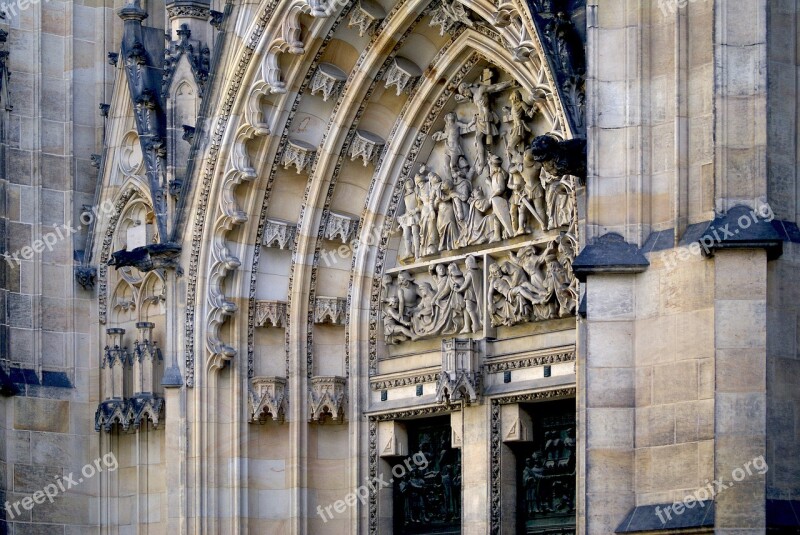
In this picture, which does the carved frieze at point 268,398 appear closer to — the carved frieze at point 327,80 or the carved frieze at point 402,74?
the carved frieze at point 327,80

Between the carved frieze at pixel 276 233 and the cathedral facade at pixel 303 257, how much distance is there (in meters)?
0.05

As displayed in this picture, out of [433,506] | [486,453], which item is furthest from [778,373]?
[433,506]

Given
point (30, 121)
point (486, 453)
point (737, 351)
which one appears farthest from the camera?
point (30, 121)

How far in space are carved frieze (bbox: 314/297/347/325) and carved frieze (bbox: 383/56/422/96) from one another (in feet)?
7.74

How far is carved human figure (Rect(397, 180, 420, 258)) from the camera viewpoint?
73.3ft

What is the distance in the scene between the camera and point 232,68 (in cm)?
2245

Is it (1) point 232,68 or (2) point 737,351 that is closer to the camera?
(2) point 737,351

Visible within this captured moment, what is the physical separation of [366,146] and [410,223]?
3.10 ft

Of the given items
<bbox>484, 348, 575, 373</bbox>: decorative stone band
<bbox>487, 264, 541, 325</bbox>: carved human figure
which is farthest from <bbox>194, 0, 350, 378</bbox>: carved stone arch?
<bbox>484, 348, 575, 373</bbox>: decorative stone band

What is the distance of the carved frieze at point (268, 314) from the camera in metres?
22.8

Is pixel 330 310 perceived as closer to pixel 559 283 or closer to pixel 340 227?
pixel 340 227

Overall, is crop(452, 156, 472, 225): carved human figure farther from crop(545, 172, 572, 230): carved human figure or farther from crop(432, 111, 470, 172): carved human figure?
crop(545, 172, 572, 230): carved human figure

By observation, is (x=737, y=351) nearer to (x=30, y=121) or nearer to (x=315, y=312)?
(x=315, y=312)

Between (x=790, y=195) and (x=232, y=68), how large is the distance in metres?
8.10
